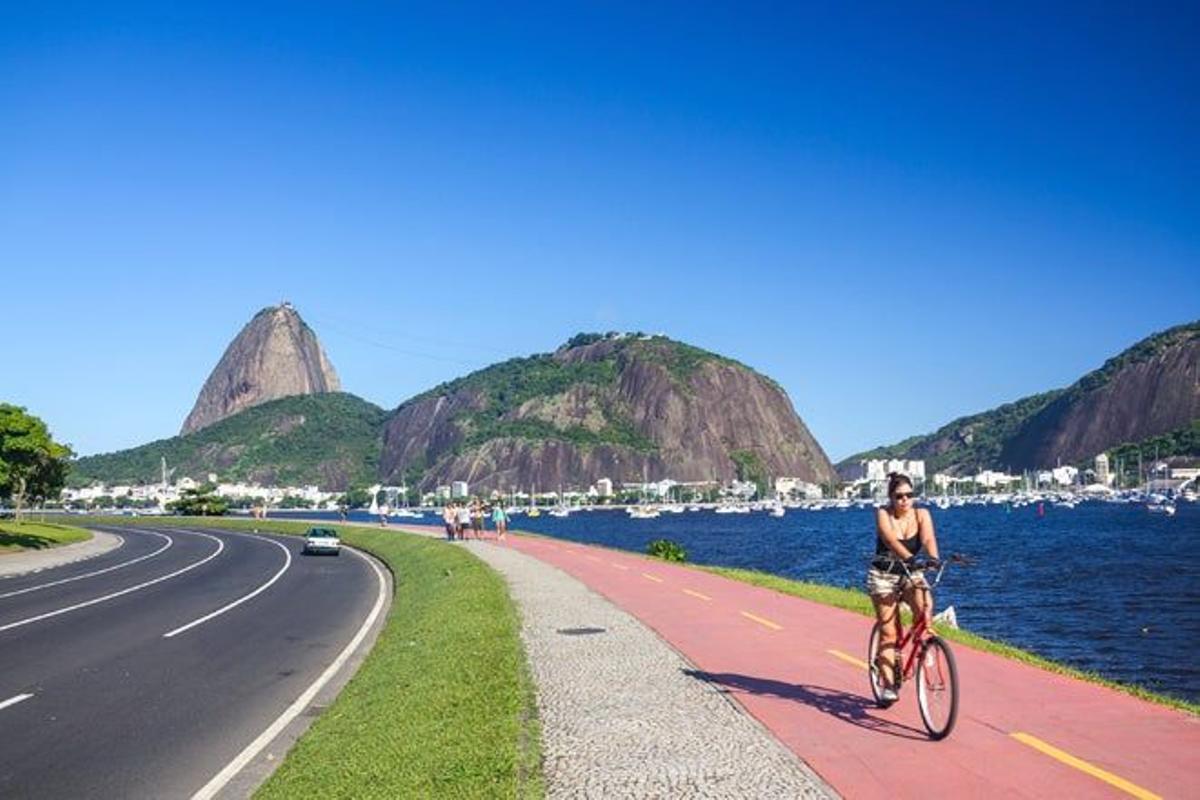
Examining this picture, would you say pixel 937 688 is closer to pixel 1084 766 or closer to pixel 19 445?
pixel 1084 766

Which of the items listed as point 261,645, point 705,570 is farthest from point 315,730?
point 705,570

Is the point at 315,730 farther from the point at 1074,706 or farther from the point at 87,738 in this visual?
the point at 1074,706

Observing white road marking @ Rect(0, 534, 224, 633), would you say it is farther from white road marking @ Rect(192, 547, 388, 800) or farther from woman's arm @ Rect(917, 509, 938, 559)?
woman's arm @ Rect(917, 509, 938, 559)

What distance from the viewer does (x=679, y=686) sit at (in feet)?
34.4

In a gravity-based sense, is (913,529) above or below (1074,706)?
above

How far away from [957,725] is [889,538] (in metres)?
1.68

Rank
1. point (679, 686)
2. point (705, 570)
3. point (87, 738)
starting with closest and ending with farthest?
point (87, 738) → point (679, 686) → point (705, 570)

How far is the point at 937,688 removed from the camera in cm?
805

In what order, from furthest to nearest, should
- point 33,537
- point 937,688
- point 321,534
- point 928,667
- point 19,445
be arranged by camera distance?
point 33,537
point 19,445
point 321,534
point 928,667
point 937,688

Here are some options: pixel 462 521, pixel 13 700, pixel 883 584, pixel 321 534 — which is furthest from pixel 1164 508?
pixel 13 700

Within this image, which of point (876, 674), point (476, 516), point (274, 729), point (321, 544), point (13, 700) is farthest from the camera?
point (476, 516)

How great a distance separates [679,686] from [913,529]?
3174 millimetres

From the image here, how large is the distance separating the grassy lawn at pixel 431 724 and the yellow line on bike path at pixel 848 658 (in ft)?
12.4

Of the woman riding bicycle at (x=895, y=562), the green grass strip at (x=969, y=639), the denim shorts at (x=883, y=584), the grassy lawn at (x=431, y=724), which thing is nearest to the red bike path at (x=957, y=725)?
the green grass strip at (x=969, y=639)
